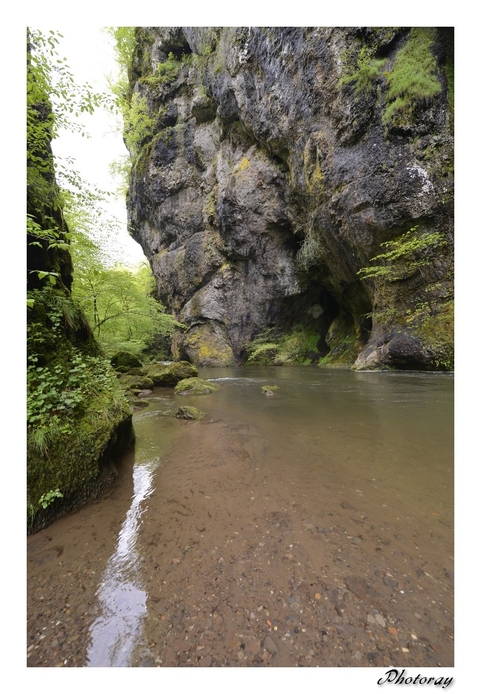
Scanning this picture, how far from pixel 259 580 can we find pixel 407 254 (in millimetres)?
12924

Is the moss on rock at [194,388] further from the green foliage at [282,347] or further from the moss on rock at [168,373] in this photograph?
the green foliage at [282,347]

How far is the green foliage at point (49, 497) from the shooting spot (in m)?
2.39

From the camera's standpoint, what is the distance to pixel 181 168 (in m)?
23.6

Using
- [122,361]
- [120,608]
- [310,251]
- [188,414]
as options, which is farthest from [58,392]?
[310,251]

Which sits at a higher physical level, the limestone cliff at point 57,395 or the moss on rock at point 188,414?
the limestone cliff at point 57,395

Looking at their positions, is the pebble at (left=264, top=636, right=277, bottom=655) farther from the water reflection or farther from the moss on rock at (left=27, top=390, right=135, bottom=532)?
the moss on rock at (left=27, top=390, right=135, bottom=532)

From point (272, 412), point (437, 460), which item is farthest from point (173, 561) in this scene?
point (272, 412)

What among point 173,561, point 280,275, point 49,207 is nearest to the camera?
point 173,561

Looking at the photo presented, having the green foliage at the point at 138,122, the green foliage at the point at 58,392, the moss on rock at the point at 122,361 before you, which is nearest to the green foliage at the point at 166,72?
the green foliage at the point at 138,122

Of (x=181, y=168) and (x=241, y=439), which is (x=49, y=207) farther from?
(x=181, y=168)

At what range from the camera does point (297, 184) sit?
16.1 metres

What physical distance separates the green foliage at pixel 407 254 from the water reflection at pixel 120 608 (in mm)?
12714

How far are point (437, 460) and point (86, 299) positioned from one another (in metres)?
9.38

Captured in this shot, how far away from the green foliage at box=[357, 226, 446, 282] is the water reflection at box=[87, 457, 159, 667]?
12.7 m
